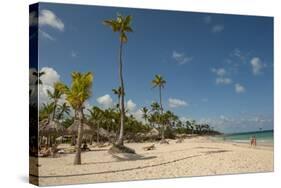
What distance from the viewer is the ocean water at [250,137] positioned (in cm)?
1806

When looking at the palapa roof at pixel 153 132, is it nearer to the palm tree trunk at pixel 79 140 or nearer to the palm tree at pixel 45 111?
the palm tree trunk at pixel 79 140

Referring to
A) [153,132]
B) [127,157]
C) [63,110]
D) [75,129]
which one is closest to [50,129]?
[63,110]

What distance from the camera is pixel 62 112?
15492 mm

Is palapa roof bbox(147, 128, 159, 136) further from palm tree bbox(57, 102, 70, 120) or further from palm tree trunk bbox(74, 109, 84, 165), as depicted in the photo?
palm tree bbox(57, 102, 70, 120)

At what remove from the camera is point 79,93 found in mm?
15602

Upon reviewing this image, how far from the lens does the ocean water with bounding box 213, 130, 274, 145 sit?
18.1 metres

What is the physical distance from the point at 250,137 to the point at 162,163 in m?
3.25

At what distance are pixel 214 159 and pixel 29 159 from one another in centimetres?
500

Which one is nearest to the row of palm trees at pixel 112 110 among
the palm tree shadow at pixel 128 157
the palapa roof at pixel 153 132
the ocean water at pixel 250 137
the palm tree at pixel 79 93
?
the palm tree at pixel 79 93

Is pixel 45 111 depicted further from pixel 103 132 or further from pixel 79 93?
pixel 103 132

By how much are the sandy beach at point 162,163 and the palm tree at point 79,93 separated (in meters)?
0.39

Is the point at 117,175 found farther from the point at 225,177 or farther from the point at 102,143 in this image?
the point at 225,177

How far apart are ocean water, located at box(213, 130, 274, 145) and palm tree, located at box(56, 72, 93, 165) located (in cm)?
424
